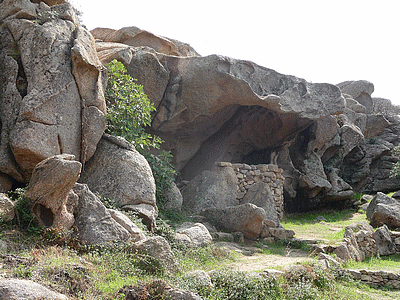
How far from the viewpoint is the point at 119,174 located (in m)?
8.37

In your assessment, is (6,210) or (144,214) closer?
(6,210)

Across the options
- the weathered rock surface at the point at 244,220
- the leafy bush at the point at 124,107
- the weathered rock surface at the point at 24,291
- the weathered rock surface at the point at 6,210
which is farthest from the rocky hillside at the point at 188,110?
the weathered rock surface at the point at 24,291

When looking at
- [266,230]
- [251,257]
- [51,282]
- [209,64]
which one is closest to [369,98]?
[209,64]

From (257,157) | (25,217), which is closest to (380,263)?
(257,157)

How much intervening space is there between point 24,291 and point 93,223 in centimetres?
244

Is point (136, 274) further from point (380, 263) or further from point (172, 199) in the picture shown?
point (380, 263)

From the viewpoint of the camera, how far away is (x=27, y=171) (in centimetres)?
774

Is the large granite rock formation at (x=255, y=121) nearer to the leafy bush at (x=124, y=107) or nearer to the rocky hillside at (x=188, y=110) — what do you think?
the rocky hillside at (x=188, y=110)

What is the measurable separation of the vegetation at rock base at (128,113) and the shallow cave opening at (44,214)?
3933mm

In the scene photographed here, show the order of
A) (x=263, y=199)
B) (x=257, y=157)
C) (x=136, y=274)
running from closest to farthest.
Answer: (x=136, y=274) → (x=263, y=199) → (x=257, y=157)

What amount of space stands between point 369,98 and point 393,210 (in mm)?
14692

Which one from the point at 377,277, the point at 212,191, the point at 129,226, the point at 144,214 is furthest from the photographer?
the point at 212,191

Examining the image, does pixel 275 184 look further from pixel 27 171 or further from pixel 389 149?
pixel 389 149

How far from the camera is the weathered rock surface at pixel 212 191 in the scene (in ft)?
41.4
